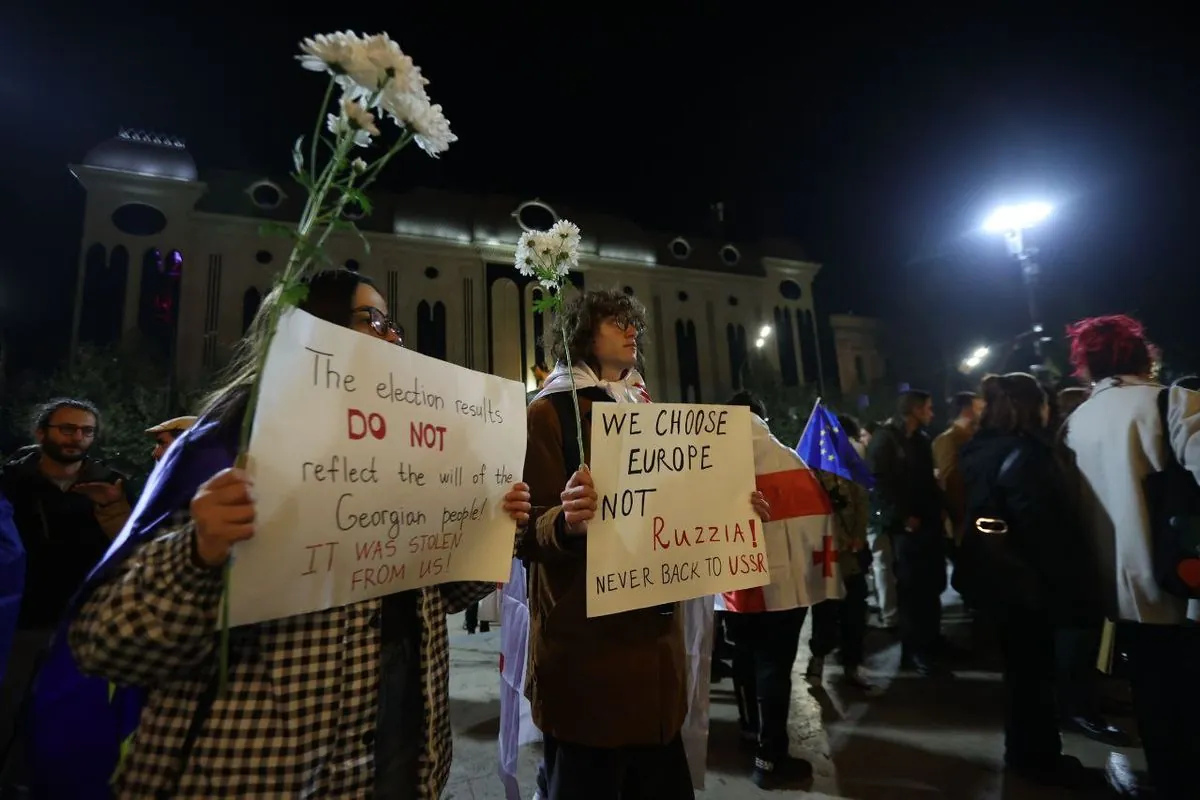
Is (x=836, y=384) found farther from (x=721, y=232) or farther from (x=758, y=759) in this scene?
(x=758, y=759)

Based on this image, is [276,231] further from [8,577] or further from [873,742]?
[873,742]

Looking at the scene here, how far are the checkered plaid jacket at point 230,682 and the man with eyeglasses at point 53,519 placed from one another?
2832mm

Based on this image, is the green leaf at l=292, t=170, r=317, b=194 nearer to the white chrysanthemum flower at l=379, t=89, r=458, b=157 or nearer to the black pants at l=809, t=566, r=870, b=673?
the white chrysanthemum flower at l=379, t=89, r=458, b=157

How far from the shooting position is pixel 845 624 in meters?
4.94

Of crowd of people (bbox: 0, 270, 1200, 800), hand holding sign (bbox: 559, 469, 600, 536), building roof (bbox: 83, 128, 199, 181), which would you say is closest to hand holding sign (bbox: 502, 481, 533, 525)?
crowd of people (bbox: 0, 270, 1200, 800)

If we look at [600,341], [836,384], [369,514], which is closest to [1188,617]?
[600,341]

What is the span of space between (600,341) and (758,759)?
8.47 feet

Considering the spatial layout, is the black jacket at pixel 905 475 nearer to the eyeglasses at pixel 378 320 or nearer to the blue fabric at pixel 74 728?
the eyeglasses at pixel 378 320

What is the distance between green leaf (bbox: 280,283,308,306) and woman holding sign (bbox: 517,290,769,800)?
87cm

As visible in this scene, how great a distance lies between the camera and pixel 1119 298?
48.9ft

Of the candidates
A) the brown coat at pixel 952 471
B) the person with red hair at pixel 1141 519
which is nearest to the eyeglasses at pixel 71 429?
the person with red hair at pixel 1141 519

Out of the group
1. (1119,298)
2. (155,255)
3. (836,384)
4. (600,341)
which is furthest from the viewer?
(836,384)

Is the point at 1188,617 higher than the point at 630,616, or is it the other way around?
the point at 630,616

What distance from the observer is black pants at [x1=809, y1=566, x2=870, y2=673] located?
488 centimetres
